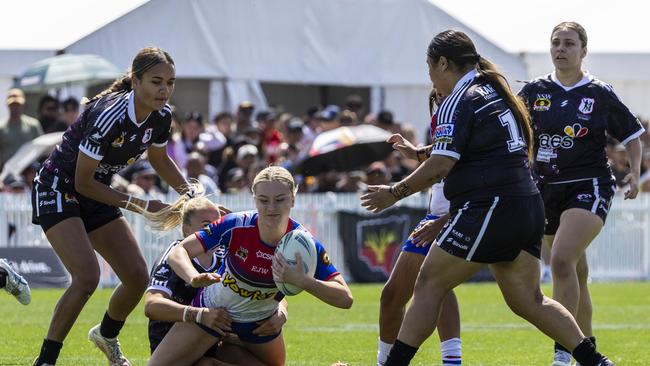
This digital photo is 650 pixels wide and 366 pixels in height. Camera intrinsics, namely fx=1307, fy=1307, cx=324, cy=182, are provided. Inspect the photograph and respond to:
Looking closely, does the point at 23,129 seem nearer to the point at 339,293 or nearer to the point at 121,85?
the point at 121,85

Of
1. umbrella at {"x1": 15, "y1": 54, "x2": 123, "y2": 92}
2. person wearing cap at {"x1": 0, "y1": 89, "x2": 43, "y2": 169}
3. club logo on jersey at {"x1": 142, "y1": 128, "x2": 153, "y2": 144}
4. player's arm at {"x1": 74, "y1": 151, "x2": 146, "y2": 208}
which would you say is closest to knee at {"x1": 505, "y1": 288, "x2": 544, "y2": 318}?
player's arm at {"x1": 74, "y1": 151, "x2": 146, "y2": 208}

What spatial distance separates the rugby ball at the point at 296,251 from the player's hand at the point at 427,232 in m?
1.38

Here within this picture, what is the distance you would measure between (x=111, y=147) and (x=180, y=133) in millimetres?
11013

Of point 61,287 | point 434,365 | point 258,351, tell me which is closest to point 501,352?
point 434,365

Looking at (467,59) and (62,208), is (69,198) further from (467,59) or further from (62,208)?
(467,59)

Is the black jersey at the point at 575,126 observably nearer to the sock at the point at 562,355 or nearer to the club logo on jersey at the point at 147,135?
the sock at the point at 562,355

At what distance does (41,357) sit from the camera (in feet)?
29.7

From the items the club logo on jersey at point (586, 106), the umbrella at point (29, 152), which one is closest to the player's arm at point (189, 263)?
the club logo on jersey at point (586, 106)

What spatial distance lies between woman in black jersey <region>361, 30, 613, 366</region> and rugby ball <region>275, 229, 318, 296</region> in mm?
427

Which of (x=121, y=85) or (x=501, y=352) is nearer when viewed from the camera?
(x=121, y=85)

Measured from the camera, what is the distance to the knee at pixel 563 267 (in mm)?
9320

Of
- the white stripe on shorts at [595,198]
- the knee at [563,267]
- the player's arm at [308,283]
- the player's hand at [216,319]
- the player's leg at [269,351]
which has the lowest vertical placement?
the player's leg at [269,351]

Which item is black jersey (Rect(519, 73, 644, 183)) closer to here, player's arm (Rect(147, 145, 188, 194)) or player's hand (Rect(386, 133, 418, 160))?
player's hand (Rect(386, 133, 418, 160))

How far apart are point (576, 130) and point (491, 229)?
222cm
